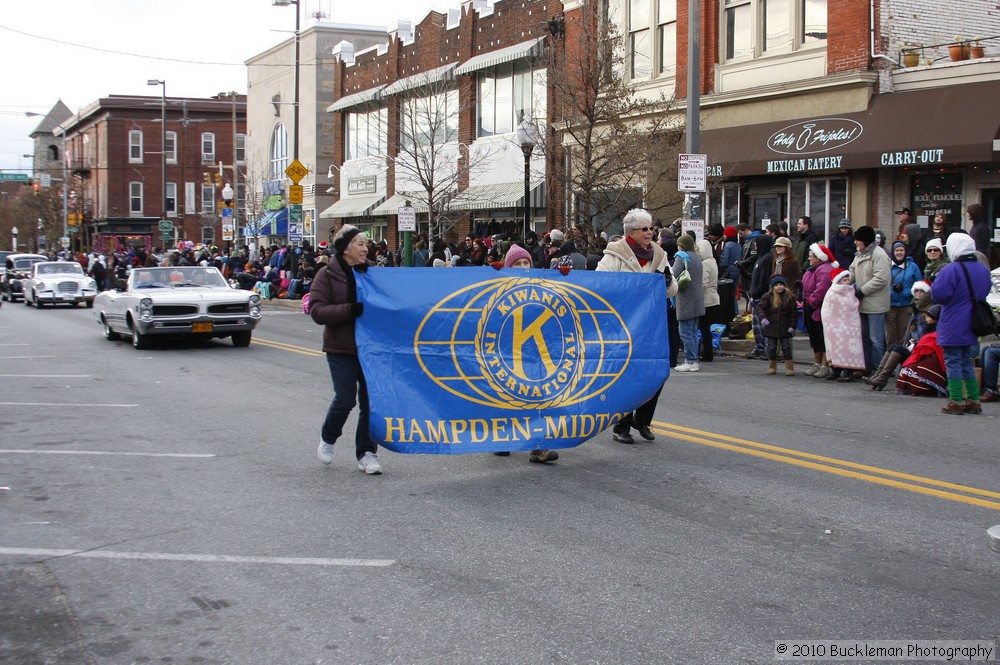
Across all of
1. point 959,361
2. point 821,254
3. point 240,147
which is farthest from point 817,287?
point 240,147

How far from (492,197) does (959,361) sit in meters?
24.0

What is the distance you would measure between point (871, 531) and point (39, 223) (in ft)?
312

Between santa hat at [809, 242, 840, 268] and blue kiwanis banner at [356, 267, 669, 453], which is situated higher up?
santa hat at [809, 242, 840, 268]

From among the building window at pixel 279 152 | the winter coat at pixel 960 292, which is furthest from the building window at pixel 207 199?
the winter coat at pixel 960 292

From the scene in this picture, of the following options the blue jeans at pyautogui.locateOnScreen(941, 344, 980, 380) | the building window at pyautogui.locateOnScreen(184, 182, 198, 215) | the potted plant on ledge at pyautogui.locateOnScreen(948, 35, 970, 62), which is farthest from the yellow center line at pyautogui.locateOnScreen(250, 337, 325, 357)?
the building window at pyautogui.locateOnScreen(184, 182, 198, 215)

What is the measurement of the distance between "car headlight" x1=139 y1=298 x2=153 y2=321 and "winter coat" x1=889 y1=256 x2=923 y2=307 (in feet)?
39.1

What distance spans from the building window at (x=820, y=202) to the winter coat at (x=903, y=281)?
812cm

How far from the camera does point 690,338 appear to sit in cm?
1479

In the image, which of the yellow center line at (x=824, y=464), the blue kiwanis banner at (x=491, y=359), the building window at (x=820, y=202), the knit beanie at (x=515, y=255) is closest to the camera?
the yellow center line at (x=824, y=464)

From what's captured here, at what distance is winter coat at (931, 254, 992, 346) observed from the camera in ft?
34.8

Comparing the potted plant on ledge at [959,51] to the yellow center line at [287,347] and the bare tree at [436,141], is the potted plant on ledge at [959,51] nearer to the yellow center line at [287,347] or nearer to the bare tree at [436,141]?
the yellow center line at [287,347]

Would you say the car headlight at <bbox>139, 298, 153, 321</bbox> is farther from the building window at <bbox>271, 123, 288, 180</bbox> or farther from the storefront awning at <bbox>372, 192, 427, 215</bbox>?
the building window at <bbox>271, 123, 288, 180</bbox>

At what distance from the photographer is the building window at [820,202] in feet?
73.0

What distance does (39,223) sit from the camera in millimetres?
90625
